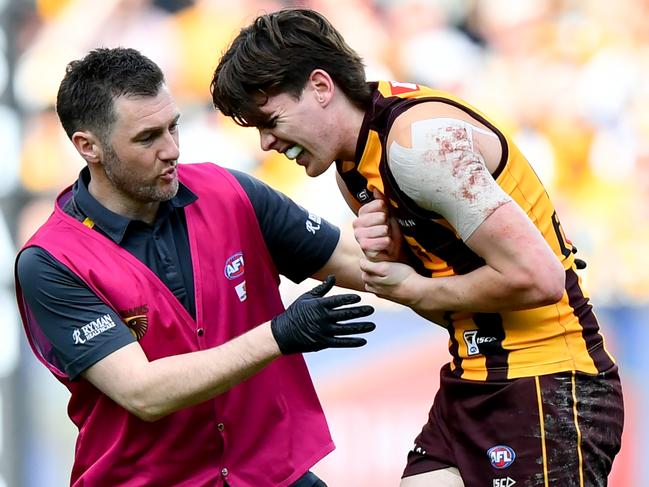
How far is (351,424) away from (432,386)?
46 cm

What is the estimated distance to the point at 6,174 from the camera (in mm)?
6148

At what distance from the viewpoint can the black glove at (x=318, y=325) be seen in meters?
3.21

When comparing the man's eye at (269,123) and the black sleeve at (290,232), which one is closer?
the man's eye at (269,123)

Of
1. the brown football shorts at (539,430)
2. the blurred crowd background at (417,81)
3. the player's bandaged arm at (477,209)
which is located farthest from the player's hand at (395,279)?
the blurred crowd background at (417,81)

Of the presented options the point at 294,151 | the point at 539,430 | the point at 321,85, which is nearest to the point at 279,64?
the point at 321,85

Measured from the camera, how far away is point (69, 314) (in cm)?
350

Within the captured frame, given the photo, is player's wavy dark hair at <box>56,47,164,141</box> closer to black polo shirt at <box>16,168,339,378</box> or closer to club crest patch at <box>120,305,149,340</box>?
black polo shirt at <box>16,168,339,378</box>

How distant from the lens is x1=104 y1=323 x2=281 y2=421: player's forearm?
3.29 meters

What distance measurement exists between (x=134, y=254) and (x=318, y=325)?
0.70 meters

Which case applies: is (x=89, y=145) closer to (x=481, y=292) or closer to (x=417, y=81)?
(x=481, y=292)

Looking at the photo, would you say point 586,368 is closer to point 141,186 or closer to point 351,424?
point 141,186

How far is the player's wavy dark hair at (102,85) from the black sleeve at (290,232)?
43 centimetres

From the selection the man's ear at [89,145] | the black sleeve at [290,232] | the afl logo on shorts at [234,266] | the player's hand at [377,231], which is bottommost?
the player's hand at [377,231]

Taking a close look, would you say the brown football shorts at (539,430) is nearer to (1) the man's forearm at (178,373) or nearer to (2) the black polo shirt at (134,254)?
(1) the man's forearm at (178,373)
